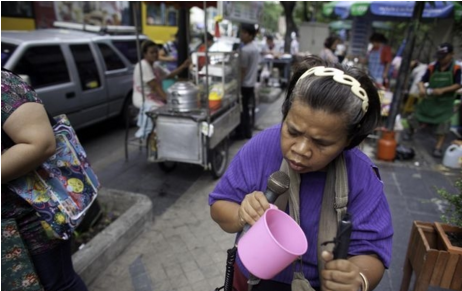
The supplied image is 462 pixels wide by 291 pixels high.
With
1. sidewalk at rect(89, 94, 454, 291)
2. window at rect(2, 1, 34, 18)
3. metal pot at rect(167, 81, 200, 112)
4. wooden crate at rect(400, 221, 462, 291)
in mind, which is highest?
window at rect(2, 1, 34, 18)

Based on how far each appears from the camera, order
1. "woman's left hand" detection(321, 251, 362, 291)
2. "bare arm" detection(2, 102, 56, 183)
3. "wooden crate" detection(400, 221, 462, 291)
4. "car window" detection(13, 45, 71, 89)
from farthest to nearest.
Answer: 1. "car window" detection(13, 45, 71, 89)
2. "wooden crate" detection(400, 221, 462, 291)
3. "bare arm" detection(2, 102, 56, 183)
4. "woman's left hand" detection(321, 251, 362, 291)

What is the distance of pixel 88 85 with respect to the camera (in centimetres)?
586

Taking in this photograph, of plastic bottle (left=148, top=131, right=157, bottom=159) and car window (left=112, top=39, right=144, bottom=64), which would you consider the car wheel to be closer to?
plastic bottle (left=148, top=131, right=157, bottom=159)

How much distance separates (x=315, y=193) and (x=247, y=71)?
17.1 ft

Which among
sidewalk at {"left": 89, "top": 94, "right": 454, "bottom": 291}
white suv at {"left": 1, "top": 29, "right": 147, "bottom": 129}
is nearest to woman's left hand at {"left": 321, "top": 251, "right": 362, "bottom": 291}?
sidewalk at {"left": 89, "top": 94, "right": 454, "bottom": 291}

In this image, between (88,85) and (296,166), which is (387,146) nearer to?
(296,166)

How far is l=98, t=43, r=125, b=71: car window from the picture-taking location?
6.39m

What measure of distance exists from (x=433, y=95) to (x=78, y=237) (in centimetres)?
575

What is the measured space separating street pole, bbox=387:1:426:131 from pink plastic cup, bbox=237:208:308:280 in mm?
5022

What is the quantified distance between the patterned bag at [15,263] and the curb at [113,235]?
88 cm

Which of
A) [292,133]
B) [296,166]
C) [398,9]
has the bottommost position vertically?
[296,166]

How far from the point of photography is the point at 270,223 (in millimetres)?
1017

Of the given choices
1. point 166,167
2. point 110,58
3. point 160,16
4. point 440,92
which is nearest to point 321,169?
point 166,167

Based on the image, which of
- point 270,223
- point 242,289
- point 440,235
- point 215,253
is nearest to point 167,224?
point 215,253
